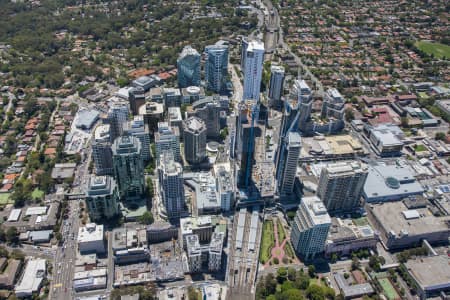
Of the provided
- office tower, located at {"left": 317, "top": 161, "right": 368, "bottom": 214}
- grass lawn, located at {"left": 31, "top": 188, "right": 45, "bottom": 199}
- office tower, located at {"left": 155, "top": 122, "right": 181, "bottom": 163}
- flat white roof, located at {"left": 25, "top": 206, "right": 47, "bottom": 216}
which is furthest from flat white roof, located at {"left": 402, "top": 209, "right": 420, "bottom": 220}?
grass lawn, located at {"left": 31, "top": 188, "right": 45, "bottom": 199}

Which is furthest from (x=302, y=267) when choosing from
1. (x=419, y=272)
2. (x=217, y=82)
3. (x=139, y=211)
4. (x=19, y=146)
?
(x=19, y=146)

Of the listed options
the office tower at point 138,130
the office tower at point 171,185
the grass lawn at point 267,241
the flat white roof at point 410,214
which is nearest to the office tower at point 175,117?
the office tower at point 138,130

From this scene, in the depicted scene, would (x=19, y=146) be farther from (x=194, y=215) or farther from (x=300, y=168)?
(x=300, y=168)

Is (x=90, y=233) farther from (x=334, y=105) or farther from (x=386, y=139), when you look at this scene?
(x=386, y=139)

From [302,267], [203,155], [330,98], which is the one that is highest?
[330,98]

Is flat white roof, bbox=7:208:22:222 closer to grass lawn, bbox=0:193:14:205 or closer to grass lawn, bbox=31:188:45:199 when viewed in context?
grass lawn, bbox=0:193:14:205

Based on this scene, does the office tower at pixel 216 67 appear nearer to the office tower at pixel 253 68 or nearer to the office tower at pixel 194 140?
the office tower at pixel 253 68

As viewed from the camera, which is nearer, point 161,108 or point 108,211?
point 108,211

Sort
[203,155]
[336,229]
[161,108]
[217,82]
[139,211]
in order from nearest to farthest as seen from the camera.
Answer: [336,229], [139,211], [203,155], [161,108], [217,82]
